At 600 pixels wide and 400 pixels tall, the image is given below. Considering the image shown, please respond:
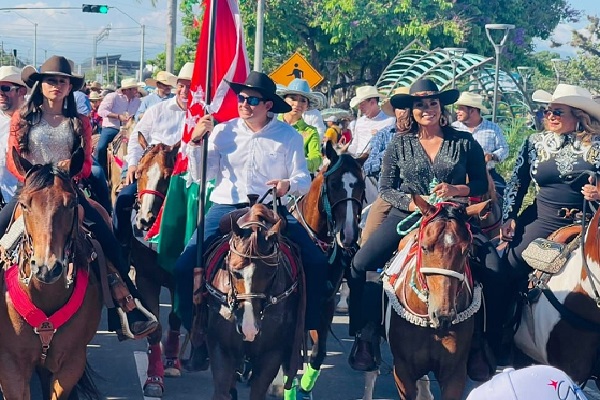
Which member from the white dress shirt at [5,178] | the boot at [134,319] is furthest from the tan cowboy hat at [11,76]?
the boot at [134,319]

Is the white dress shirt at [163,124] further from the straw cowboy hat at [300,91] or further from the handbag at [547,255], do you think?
the handbag at [547,255]

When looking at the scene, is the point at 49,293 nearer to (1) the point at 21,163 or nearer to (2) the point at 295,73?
(1) the point at 21,163

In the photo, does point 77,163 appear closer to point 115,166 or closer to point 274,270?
point 274,270

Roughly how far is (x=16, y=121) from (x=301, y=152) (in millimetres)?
2110

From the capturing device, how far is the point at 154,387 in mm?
8445

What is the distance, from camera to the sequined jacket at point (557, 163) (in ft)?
23.8

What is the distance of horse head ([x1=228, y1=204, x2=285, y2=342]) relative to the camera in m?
6.50

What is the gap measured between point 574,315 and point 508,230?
4.00ft

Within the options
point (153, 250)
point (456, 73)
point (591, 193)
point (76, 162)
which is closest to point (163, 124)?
point (153, 250)

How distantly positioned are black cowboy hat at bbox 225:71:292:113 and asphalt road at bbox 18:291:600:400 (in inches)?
86.7

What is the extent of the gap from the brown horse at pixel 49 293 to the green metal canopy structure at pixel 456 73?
59.8ft

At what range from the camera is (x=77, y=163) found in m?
6.64

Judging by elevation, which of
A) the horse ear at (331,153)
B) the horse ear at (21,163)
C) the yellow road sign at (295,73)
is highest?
the horse ear at (21,163)

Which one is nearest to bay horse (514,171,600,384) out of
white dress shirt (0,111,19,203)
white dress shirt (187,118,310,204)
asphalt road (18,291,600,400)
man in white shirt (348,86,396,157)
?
asphalt road (18,291,600,400)
